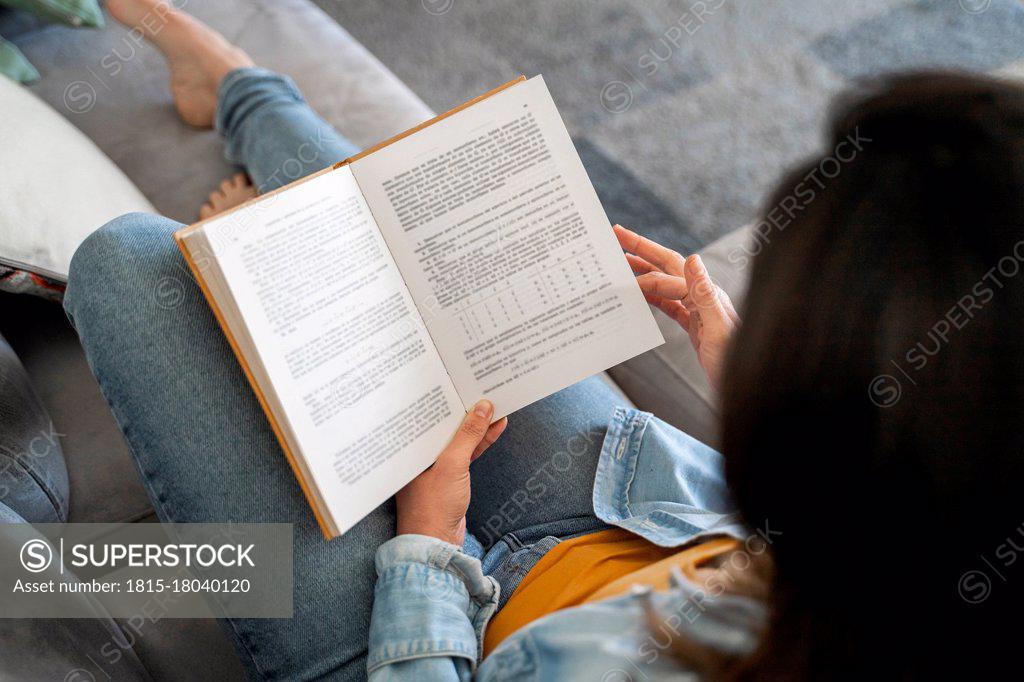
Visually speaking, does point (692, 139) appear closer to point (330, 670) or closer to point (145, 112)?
point (145, 112)

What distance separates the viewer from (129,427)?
0.68 meters

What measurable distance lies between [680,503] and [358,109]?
796 millimetres

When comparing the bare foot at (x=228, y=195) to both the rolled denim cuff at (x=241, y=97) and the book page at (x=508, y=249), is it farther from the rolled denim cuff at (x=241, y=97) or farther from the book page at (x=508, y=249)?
the book page at (x=508, y=249)

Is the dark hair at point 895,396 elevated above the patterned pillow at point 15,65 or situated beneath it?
elevated above

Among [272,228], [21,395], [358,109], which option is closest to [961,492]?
[272,228]

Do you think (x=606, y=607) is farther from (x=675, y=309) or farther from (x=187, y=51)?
(x=187, y=51)

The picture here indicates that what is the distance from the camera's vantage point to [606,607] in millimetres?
548

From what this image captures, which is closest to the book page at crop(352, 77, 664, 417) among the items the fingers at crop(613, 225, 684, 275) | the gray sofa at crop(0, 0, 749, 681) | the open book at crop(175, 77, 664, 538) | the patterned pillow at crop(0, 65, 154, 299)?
the open book at crop(175, 77, 664, 538)

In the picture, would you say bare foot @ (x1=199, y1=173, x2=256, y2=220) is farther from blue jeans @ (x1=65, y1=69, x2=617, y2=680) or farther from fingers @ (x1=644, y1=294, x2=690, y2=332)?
fingers @ (x1=644, y1=294, x2=690, y2=332)

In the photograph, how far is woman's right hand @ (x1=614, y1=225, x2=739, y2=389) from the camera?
2.50 feet

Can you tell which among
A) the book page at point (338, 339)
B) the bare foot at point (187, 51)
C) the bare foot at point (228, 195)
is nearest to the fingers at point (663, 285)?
the book page at point (338, 339)

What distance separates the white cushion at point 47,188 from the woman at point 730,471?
0.10m

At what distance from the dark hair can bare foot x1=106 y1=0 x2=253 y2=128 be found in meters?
0.94

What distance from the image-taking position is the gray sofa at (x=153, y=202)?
729mm
